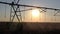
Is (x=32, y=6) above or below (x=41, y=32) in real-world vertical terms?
above

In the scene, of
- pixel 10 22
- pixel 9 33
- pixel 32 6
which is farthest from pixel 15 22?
pixel 9 33

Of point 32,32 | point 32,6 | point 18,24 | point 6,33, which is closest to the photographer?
point 6,33

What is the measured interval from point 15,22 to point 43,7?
3.31 metres

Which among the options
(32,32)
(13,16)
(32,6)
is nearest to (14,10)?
(13,16)

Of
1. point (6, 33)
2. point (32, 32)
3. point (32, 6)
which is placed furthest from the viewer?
point (32, 6)

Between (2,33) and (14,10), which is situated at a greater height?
(14,10)

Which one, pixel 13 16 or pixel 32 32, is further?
pixel 13 16

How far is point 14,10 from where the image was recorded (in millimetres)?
17203

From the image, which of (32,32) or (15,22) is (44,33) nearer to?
(32,32)

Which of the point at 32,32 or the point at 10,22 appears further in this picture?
the point at 10,22

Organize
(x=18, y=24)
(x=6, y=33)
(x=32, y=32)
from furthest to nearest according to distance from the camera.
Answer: (x=18, y=24) < (x=32, y=32) < (x=6, y=33)

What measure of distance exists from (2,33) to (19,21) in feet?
14.4

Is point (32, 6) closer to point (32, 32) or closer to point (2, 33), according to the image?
point (32, 32)

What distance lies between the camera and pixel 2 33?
540 inches
